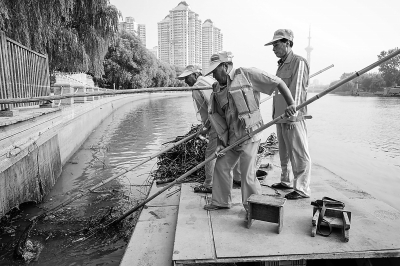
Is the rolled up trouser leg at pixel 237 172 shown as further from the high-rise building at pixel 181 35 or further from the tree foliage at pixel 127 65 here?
the high-rise building at pixel 181 35

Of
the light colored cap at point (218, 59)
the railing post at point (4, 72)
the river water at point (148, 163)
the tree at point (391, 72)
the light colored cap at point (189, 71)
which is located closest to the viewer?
the light colored cap at point (218, 59)

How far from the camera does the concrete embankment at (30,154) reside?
Answer: 5.14m

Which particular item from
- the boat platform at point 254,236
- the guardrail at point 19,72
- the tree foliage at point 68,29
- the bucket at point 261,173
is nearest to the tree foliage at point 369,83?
the tree foliage at point 68,29

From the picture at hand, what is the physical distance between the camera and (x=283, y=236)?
10.6 ft

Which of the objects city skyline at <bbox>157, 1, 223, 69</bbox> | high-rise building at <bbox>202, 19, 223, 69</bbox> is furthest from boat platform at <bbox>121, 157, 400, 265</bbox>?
high-rise building at <bbox>202, 19, 223, 69</bbox>

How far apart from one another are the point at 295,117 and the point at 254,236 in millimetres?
1697

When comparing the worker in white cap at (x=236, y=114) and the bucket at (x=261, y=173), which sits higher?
the worker in white cap at (x=236, y=114)

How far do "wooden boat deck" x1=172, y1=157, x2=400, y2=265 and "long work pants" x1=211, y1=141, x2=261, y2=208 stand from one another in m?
0.18

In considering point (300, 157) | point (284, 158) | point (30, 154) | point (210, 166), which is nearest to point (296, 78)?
point (300, 157)

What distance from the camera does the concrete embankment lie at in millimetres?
5141

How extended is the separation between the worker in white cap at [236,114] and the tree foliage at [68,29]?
6.74 m

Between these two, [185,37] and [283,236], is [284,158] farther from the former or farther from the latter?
[185,37]

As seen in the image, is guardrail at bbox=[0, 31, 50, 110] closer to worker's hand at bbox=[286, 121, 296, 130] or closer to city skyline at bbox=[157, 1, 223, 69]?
worker's hand at bbox=[286, 121, 296, 130]

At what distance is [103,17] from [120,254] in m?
11.0
